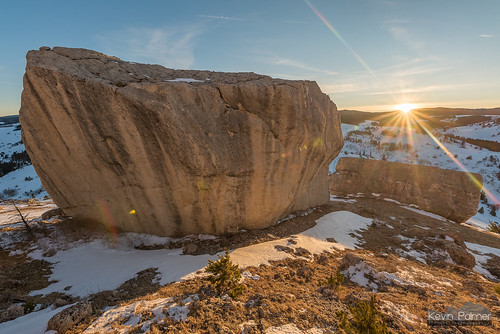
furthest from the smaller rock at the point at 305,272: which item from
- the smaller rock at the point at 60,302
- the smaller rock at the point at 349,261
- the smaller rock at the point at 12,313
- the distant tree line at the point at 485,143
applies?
the distant tree line at the point at 485,143

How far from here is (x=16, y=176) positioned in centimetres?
6600

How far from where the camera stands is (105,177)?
9.63m

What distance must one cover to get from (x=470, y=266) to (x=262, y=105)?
529 inches

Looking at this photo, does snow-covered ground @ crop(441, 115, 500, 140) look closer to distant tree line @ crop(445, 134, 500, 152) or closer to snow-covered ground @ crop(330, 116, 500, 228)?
snow-covered ground @ crop(330, 116, 500, 228)

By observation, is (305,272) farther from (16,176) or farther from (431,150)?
(431,150)

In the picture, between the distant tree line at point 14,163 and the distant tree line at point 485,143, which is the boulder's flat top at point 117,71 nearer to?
the distant tree line at point 14,163

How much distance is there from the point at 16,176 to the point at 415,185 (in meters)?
99.9

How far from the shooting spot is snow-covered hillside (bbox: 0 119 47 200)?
2014 inches

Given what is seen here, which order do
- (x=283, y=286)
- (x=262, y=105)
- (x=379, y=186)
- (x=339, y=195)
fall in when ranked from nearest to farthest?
1. (x=283, y=286)
2. (x=262, y=105)
3. (x=379, y=186)
4. (x=339, y=195)

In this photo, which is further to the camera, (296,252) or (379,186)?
(379,186)

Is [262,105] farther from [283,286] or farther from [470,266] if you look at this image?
[470,266]

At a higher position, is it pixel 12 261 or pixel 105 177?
pixel 105 177

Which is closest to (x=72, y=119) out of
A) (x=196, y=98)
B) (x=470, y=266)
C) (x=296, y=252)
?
(x=196, y=98)

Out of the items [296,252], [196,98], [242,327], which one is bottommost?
[296,252]
